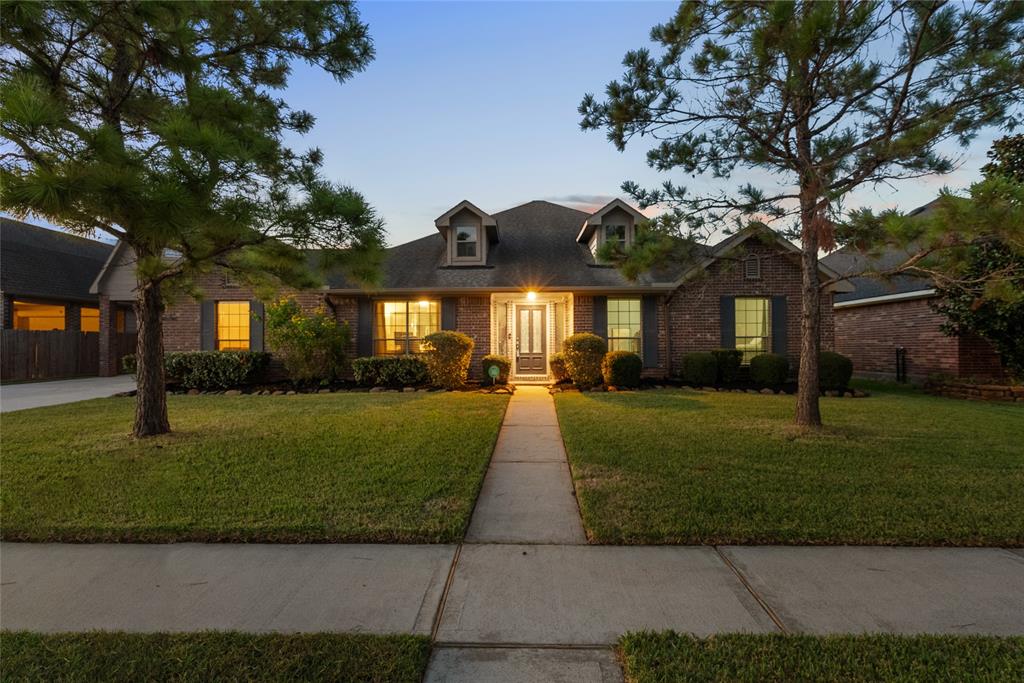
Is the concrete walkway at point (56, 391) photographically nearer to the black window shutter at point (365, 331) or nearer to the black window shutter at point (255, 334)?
the black window shutter at point (255, 334)

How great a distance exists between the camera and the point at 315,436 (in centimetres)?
618

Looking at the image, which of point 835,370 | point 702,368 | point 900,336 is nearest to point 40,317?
point 702,368

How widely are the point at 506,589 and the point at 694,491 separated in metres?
2.10

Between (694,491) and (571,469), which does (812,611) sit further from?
(571,469)

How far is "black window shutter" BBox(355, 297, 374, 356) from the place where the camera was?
12312 mm

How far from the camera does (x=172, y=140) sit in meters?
3.96

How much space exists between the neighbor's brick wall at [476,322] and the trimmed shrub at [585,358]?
249 centimetres

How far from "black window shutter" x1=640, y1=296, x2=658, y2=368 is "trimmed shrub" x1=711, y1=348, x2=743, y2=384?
4.77 feet

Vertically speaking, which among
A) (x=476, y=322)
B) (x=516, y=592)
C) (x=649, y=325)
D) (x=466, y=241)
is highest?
(x=466, y=241)

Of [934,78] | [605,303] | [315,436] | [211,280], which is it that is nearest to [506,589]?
[315,436]

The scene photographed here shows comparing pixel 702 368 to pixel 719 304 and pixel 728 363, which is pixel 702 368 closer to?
pixel 728 363

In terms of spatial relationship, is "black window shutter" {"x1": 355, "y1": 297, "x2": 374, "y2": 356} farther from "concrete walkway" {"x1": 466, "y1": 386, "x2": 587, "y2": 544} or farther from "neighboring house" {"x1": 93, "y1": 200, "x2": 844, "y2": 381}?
"concrete walkway" {"x1": 466, "y1": 386, "x2": 587, "y2": 544}

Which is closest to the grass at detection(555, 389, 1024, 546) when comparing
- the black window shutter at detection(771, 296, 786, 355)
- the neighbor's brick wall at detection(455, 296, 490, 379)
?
the black window shutter at detection(771, 296, 786, 355)

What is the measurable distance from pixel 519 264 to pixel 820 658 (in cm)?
1149
